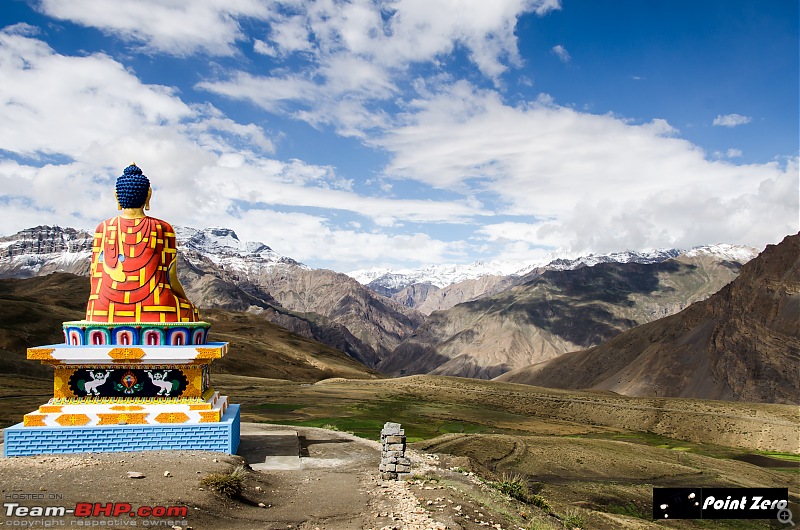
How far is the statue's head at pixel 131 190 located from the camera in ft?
62.8

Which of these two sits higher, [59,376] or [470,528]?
[59,376]

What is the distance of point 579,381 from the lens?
12731cm

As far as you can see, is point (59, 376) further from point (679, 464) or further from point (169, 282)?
point (679, 464)

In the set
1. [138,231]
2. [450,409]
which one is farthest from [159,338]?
[450,409]

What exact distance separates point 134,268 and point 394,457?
37.4ft

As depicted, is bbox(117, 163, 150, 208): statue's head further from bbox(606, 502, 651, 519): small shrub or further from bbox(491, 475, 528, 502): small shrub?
bbox(606, 502, 651, 519): small shrub

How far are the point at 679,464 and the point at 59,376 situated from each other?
3251 cm

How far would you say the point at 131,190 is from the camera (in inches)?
755

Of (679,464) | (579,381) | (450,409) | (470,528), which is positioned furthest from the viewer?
(579,381)

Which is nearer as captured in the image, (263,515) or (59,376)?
(263,515)

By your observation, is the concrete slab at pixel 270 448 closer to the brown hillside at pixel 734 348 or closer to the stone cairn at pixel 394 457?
the stone cairn at pixel 394 457

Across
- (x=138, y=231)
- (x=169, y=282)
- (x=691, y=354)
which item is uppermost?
(x=138, y=231)

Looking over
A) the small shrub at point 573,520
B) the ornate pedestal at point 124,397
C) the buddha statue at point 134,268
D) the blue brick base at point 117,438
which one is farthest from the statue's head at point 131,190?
the small shrub at point 573,520

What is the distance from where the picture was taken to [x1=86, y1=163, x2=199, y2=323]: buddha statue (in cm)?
1797
